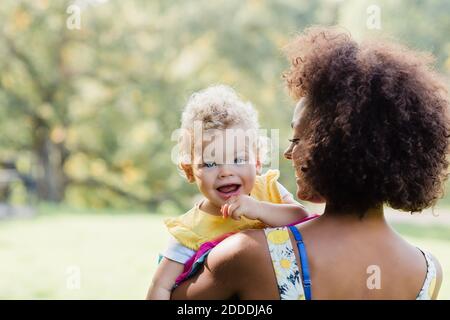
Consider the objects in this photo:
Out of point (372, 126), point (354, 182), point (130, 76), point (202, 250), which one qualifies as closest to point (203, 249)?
point (202, 250)

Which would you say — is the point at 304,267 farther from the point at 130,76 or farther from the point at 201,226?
the point at 130,76

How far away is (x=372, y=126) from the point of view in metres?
1.78

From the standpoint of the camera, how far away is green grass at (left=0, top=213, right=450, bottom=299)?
718 cm

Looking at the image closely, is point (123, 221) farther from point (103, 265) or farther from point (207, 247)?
point (207, 247)

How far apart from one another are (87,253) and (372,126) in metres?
8.03

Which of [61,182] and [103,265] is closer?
[103,265]

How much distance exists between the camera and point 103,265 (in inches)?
337

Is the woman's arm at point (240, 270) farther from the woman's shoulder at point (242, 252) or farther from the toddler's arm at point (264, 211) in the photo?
the toddler's arm at point (264, 211)

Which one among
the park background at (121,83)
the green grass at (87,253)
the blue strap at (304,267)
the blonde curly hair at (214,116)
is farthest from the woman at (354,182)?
the park background at (121,83)

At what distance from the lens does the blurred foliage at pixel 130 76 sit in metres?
18.3

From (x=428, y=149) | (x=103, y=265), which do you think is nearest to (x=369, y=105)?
(x=428, y=149)

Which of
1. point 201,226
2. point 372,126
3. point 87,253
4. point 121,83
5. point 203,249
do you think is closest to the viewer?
point 372,126
